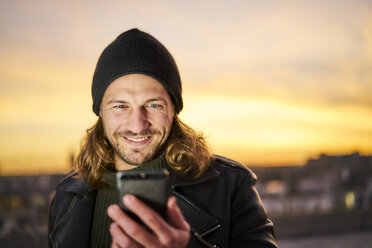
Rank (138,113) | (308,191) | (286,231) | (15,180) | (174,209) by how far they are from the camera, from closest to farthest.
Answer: (174,209) < (138,113) < (15,180) < (286,231) < (308,191)

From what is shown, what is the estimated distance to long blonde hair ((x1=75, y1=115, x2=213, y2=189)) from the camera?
1.80 meters

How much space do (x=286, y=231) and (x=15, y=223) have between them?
965 centimetres

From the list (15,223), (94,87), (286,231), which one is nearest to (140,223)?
(94,87)

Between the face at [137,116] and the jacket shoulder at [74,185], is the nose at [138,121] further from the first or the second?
the jacket shoulder at [74,185]

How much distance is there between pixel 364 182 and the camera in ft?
54.3

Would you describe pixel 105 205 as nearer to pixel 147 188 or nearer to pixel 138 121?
pixel 138 121

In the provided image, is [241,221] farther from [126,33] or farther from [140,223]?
[126,33]

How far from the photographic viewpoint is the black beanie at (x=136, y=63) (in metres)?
1.72

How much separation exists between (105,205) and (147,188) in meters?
0.89

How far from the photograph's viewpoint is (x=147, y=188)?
1.05 meters

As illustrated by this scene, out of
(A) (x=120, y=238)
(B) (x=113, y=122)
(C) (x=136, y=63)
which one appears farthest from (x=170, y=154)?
(A) (x=120, y=238)

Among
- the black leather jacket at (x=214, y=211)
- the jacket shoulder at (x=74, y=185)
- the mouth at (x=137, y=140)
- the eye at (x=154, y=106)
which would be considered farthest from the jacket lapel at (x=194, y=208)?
the jacket shoulder at (x=74, y=185)

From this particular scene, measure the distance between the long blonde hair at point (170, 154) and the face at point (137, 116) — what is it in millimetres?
143

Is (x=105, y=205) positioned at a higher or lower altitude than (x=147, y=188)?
lower
